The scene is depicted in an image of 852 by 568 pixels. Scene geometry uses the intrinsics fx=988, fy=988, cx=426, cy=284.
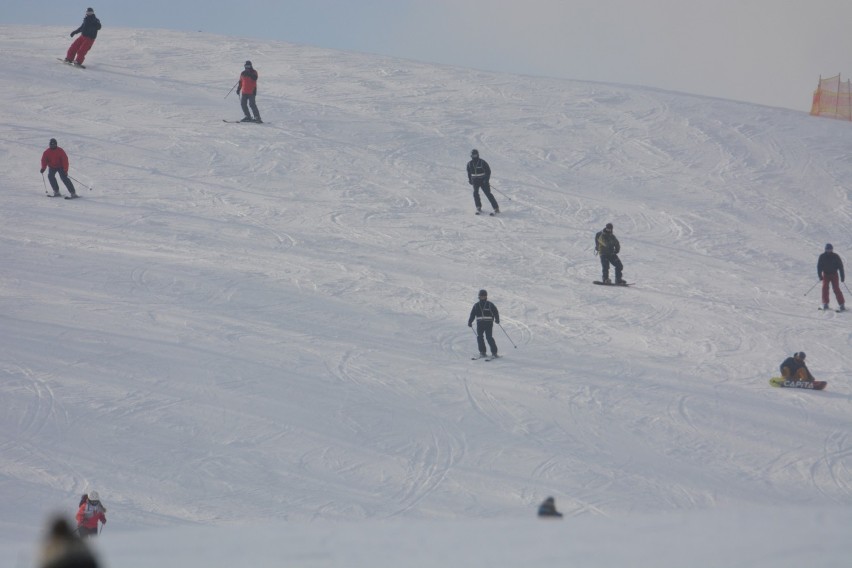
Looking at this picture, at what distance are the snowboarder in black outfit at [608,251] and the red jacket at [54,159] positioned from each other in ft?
33.6

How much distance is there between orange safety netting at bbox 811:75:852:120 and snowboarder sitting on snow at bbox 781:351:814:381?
1905 cm

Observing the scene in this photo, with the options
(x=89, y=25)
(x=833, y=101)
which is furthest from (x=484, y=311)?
(x=833, y=101)

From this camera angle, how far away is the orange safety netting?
3016 centimetres

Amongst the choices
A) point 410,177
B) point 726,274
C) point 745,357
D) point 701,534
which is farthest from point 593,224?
point 701,534

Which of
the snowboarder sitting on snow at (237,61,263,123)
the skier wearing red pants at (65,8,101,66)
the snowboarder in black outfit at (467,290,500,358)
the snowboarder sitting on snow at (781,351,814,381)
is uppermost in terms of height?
the skier wearing red pants at (65,8,101,66)

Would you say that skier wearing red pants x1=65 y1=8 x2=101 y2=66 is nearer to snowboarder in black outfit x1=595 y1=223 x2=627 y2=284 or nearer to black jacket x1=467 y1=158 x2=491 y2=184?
black jacket x1=467 y1=158 x2=491 y2=184

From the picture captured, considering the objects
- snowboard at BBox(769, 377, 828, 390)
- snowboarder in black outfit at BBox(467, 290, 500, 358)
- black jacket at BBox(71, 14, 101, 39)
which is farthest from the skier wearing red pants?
snowboard at BBox(769, 377, 828, 390)

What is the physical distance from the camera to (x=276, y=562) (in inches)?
157

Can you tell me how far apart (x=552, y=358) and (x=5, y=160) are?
44.6ft

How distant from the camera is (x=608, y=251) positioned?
17.0 metres

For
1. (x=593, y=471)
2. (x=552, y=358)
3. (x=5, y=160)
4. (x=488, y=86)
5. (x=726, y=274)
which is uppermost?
(x=488, y=86)

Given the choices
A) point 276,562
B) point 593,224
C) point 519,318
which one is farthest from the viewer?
point 593,224

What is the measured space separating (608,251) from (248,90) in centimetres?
1056

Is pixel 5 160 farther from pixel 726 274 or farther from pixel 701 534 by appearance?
pixel 701 534
